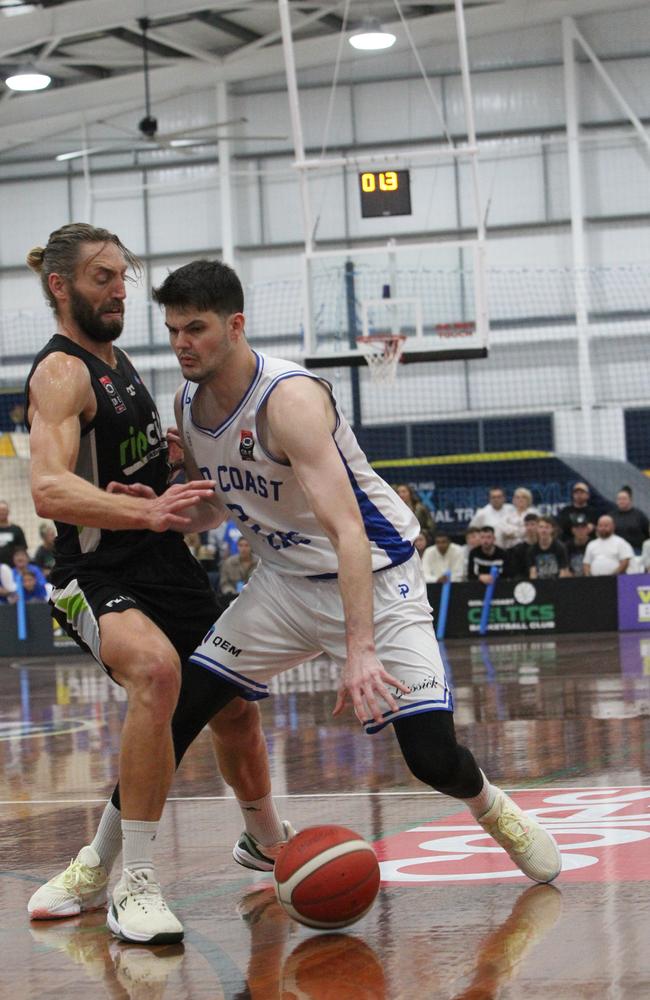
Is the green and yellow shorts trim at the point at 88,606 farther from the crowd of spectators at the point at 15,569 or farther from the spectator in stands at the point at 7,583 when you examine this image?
the spectator in stands at the point at 7,583

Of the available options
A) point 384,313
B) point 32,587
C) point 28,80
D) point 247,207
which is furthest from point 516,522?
point 247,207

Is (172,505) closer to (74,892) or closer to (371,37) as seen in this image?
(74,892)

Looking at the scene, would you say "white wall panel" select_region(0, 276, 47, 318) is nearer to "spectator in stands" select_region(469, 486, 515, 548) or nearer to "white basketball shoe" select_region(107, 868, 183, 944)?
"spectator in stands" select_region(469, 486, 515, 548)

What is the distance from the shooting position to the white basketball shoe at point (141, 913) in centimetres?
386

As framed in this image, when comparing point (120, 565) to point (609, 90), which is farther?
point (609, 90)

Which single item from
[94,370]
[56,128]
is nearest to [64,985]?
[94,370]

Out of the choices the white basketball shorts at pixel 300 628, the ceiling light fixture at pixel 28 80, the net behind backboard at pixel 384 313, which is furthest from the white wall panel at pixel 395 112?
the white basketball shorts at pixel 300 628

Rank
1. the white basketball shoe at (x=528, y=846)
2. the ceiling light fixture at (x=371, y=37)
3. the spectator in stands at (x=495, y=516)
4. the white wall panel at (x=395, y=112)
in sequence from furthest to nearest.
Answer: the white wall panel at (x=395, y=112)
the ceiling light fixture at (x=371, y=37)
the spectator in stands at (x=495, y=516)
the white basketball shoe at (x=528, y=846)

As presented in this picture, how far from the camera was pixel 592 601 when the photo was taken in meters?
17.1

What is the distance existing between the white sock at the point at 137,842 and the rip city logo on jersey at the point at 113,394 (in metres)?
1.28

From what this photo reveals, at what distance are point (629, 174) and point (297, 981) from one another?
25.6 m

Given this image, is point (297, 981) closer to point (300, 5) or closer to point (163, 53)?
point (300, 5)

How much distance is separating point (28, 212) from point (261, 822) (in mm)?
26665

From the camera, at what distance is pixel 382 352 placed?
1695cm
